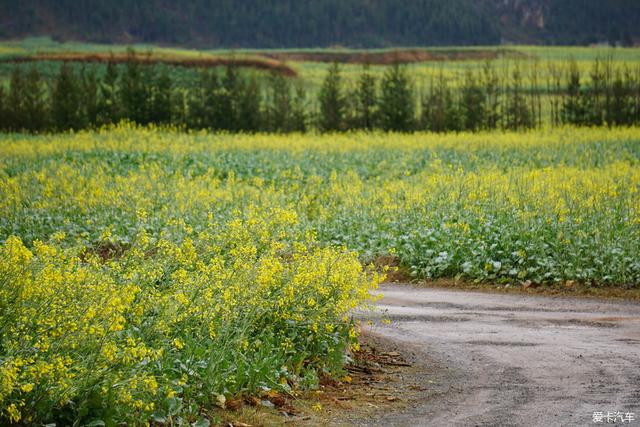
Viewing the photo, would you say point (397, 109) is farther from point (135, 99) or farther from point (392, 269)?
point (392, 269)

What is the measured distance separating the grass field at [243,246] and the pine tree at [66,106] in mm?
10028

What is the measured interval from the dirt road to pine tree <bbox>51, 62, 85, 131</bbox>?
43.9 metres

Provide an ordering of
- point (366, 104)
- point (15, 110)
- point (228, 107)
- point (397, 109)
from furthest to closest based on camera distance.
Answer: point (366, 104)
point (397, 109)
point (228, 107)
point (15, 110)

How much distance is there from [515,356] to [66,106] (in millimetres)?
49898

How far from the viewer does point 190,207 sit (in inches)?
941

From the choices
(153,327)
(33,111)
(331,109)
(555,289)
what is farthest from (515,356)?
(33,111)

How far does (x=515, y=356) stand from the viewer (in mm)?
12367

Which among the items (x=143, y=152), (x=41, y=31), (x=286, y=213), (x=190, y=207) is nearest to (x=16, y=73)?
(x=143, y=152)

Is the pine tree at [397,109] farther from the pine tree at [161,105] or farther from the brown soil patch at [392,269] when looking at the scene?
the brown soil patch at [392,269]

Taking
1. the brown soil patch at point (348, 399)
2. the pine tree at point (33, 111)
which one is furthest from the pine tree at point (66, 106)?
the brown soil patch at point (348, 399)

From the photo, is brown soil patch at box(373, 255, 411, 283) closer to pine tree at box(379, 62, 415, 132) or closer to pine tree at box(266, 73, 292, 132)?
pine tree at box(266, 73, 292, 132)

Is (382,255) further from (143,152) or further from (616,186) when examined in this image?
(143,152)

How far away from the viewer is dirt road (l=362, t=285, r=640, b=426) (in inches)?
383

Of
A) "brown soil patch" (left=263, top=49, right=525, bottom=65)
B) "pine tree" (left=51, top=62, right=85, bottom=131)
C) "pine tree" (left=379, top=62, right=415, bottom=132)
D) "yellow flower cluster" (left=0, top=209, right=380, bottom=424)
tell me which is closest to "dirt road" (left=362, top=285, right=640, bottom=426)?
"yellow flower cluster" (left=0, top=209, right=380, bottom=424)
